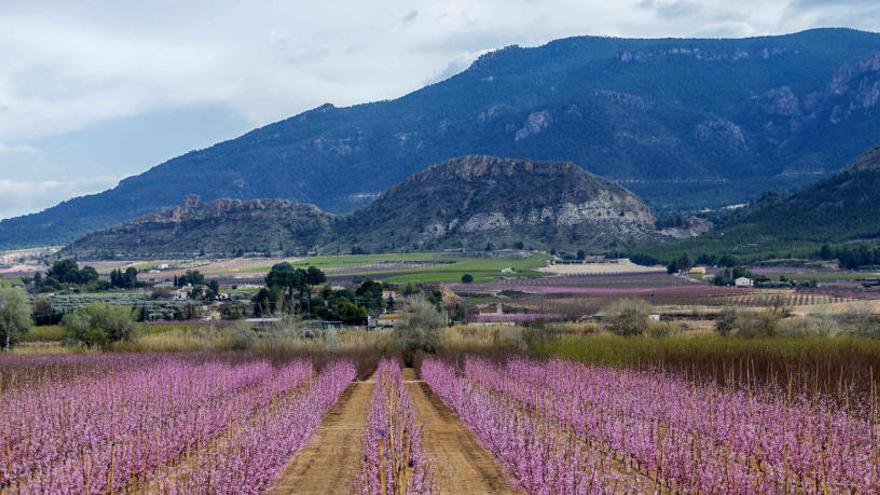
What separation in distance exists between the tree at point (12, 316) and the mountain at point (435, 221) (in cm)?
8207

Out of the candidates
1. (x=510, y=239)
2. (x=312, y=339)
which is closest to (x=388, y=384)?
(x=312, y=339)

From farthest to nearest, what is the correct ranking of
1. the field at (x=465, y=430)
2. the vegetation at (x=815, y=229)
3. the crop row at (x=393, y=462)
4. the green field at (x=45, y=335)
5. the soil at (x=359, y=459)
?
1. the vegetation at (x=815, y=229)
2. the green field at (x=45, y=335)
3. the soil at (x=359, y=459)
4. the field at (x=465, y=430)
5. the crop row at (x=393, y=462)

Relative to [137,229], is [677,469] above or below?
below

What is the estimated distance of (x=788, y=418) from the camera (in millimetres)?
20422

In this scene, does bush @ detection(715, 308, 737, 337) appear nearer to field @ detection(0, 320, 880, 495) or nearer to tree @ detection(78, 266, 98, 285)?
field @ detection(0, 320, 880, 495)

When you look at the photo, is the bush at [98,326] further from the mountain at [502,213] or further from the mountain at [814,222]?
the mountain at [502,213]

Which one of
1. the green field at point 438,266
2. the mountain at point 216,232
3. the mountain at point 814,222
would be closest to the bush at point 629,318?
the green field at point 438,266

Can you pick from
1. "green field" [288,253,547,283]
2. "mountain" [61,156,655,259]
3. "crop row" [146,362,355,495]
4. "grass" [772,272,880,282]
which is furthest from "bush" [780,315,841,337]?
"mountain" [61,156,655,259]

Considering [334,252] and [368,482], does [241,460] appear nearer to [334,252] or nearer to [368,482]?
[368,482]

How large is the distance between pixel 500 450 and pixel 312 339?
39073mm

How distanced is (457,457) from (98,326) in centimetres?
3757

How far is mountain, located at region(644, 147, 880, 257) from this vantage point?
328 feet

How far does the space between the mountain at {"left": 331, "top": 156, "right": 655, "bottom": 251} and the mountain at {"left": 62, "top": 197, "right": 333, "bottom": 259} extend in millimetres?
8097

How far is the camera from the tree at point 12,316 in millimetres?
53000
